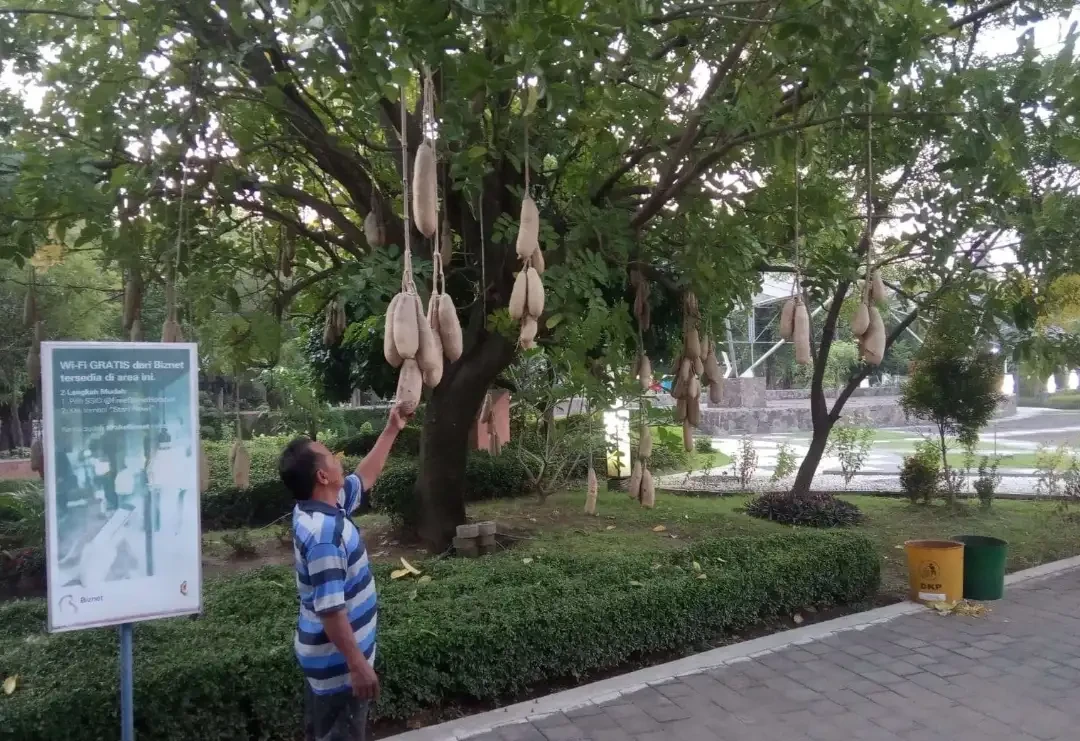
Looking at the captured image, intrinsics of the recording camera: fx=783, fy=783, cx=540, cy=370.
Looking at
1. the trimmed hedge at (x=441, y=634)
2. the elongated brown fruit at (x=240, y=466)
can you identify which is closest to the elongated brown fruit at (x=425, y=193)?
the elongated brown fruit at (x=240, y=466)

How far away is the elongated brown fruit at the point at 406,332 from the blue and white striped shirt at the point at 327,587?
0.84 meters

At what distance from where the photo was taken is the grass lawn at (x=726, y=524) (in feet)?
24.9

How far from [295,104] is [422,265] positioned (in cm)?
181

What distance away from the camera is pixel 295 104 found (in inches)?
226

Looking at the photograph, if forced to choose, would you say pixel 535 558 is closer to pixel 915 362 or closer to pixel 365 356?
pixel 365 356

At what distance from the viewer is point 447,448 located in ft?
24.2

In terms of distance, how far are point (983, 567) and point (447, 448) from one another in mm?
4619

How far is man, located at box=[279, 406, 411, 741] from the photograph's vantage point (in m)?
2.51

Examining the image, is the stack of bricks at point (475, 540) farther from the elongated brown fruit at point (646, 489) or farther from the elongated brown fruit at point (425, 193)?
the elongated brown fruit at point (425, 193)

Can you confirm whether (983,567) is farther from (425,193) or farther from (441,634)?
(425,193)

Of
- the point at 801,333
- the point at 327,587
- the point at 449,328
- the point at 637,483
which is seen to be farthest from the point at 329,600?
the point at 637,483

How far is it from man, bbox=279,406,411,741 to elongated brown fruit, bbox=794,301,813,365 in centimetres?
170

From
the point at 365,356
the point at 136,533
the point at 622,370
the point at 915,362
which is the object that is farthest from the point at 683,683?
the point at 915,362

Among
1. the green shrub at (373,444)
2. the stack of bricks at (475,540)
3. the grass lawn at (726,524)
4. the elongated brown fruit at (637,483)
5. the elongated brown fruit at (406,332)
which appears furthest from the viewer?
the green shrub at (373,444)
